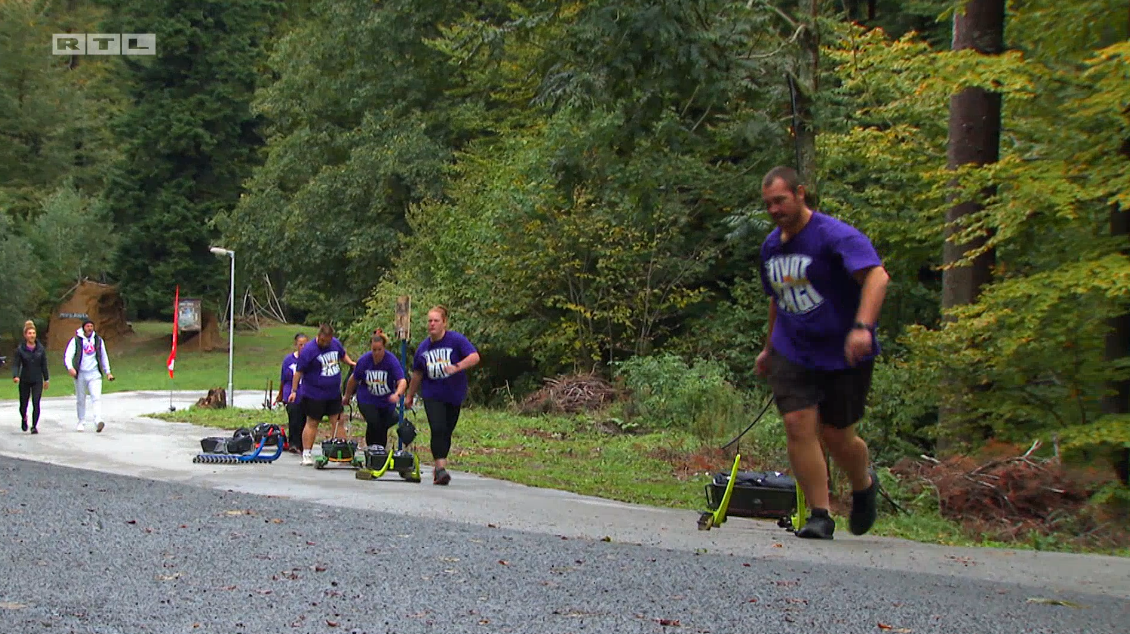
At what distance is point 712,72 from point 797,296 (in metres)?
8.75

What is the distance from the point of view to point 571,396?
2602 centimetres

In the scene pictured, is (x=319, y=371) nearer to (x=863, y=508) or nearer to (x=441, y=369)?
(x=441, y=369)

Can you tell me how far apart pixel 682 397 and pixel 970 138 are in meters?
9.45

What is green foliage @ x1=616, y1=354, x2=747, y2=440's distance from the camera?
2119 cm

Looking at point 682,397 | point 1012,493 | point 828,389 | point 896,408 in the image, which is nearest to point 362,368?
point 896,408

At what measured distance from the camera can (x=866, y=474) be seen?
7426 mm

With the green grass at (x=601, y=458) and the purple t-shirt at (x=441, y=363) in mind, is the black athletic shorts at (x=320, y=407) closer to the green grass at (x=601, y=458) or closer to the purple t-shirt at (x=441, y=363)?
the green grass at (x=601, y=458)

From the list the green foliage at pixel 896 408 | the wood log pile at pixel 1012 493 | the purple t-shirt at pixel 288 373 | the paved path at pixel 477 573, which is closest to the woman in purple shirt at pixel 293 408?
the purple t-shirt at pixel 288 373

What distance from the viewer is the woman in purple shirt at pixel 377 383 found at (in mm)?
15016

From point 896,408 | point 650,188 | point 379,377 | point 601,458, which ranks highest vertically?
point 650,188

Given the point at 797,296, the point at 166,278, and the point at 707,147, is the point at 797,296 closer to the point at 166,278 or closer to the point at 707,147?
the point at 707,147

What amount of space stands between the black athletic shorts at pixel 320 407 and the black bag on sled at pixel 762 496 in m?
8.60

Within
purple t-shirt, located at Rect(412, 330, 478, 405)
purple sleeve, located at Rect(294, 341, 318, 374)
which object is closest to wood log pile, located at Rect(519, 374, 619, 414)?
purple sleeve, located at Rect(294, 341, 318, 374)

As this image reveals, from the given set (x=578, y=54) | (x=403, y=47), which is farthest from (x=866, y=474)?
(x=403, y=47)
